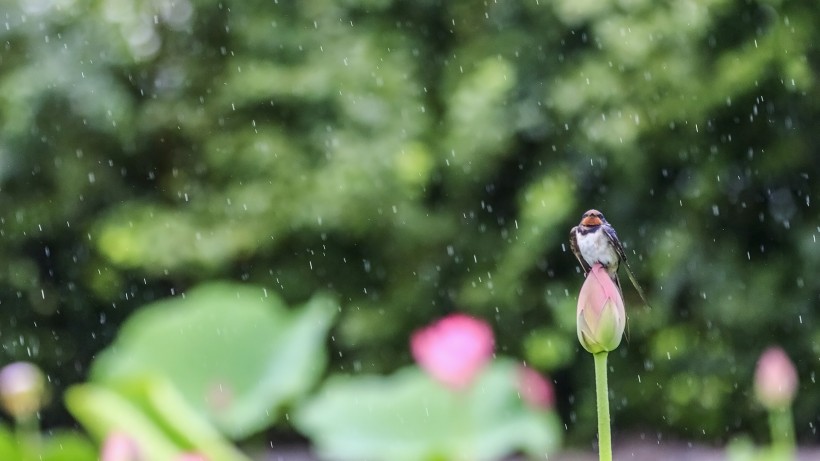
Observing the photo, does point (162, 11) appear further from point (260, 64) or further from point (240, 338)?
point (240, 338)

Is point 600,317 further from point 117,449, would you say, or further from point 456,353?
point 456,353

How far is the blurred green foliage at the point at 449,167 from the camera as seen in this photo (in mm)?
2756

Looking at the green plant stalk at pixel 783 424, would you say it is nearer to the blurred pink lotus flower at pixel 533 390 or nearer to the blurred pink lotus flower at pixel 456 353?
the blurred pink lotus flower at pixel 533 390

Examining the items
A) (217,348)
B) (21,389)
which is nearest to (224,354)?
(217,348)

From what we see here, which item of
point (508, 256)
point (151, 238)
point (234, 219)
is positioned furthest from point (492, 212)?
point (151, 238)

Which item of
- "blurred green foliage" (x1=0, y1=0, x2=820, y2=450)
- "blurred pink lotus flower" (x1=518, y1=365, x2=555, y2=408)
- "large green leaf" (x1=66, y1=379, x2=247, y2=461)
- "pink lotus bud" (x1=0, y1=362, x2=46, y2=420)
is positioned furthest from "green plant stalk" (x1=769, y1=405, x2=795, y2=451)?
"pink lotus bud" (x1=0, y1=362, x2=46, y2=420)

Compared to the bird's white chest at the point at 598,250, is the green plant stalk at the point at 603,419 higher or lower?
lower

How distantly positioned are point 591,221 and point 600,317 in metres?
0.07

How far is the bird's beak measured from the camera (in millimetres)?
540

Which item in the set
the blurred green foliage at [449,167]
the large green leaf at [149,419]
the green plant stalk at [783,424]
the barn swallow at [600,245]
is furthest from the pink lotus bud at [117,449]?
the green plant stalk at [783,424]

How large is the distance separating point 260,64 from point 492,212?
33.9 inches

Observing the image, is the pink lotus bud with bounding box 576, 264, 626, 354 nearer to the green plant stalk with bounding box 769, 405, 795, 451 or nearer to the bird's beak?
the bird's beak

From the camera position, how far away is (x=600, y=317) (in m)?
0.50

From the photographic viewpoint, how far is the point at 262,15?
327cm
